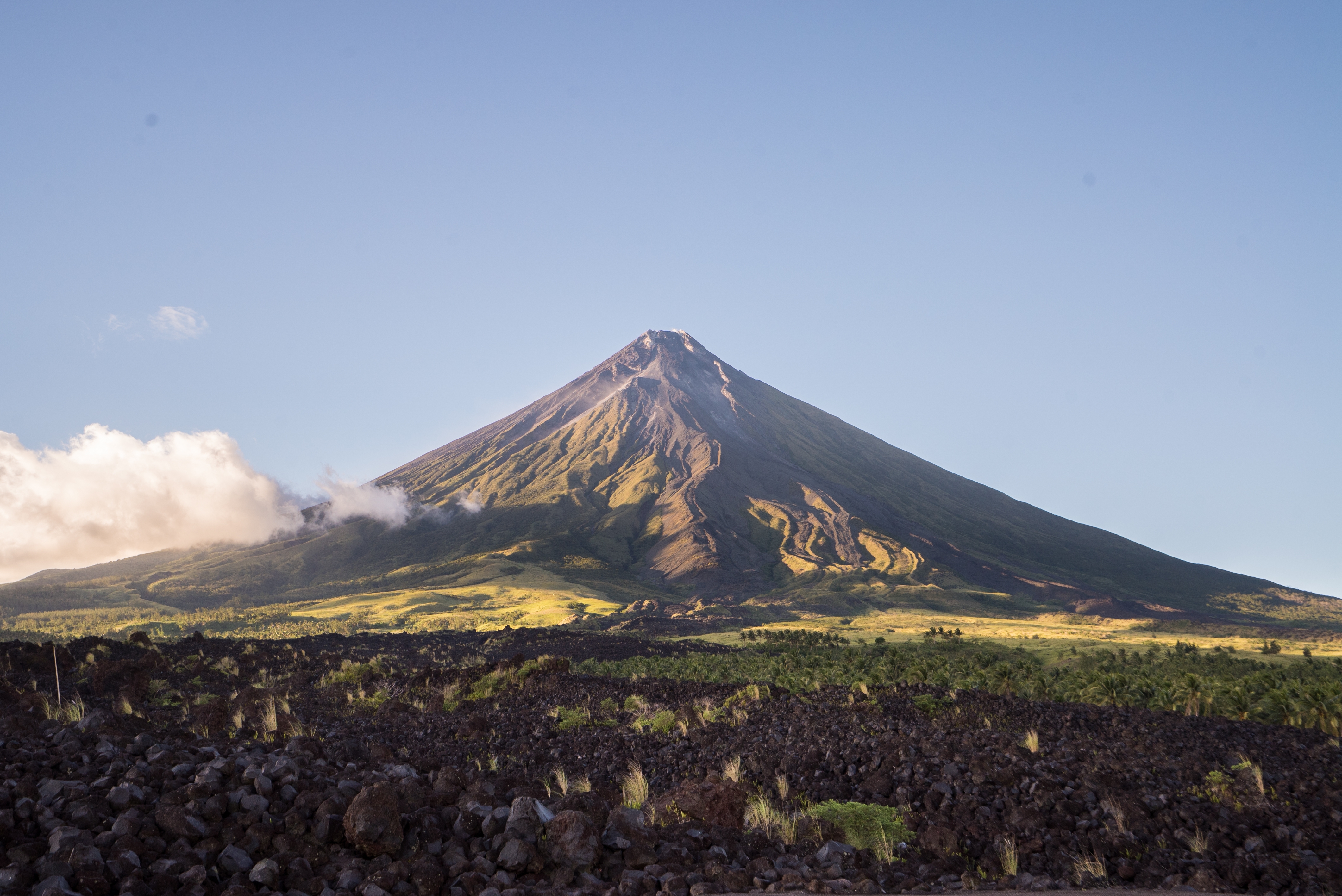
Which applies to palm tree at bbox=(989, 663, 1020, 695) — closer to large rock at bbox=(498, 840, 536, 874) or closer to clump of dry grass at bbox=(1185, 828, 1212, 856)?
clump of dry grass at bbox=(1185, 828, 1212, 856)

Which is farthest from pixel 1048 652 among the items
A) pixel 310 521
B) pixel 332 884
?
pixel 310 521

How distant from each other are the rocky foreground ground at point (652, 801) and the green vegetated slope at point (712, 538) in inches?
2321

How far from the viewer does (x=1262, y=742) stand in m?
11.7

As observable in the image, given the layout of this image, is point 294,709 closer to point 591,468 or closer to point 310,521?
point 591,468

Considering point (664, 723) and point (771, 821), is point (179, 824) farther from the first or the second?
point (664, 723)

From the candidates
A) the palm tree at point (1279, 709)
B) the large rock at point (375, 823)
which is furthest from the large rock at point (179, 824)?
the palm tree at point (1279, 709)

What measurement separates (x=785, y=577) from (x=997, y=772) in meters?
97.7

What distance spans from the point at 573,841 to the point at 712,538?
359 ft

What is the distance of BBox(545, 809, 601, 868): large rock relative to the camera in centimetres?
562

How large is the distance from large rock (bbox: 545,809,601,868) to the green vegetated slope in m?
65.5

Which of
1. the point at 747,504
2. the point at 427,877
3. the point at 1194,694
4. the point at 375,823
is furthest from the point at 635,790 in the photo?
the point at 747,504

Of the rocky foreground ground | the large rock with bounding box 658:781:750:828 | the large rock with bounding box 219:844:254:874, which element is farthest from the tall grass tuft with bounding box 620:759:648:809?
the large rock with bounding box 219:844:254:874

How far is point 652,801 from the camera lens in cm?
822

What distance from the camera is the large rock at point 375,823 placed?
5.55 metres
